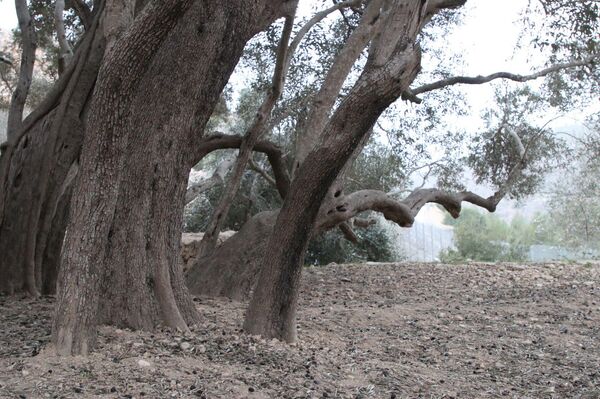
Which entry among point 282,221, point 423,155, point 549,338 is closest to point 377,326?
point 549,338

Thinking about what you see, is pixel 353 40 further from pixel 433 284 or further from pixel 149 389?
pixel 149 389

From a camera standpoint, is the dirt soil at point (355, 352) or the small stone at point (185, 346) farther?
the small stone at point (185, 346)

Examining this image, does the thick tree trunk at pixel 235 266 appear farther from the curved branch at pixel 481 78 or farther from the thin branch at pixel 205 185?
the curved branch at pixel 481 78

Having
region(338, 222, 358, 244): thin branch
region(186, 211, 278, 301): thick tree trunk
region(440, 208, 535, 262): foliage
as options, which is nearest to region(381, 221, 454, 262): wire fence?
region(440, 208, 535, 262): foliage

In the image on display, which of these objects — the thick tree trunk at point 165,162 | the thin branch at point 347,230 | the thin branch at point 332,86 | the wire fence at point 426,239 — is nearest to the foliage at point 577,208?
the wire fence at point 426,239

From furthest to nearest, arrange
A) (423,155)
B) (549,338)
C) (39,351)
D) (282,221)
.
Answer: (423,155)
(549,338)
(282,221)
(39,351)

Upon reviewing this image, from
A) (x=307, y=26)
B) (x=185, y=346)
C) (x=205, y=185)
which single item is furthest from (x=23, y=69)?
(x=185, y=346)

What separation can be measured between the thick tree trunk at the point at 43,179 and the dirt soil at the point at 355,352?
1.61 ft

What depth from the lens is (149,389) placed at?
413 centimetres

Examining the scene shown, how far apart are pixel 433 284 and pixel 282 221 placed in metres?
5.52

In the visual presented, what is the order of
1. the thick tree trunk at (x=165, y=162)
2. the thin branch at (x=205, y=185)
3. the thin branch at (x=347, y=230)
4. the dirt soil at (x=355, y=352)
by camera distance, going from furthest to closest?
the thin branch at (x=347, y=230) < the thin branch at (x=205, y=185) < the thick tree trunk at (x=165, y=162) < the dirt soil at (x=355, y=352)

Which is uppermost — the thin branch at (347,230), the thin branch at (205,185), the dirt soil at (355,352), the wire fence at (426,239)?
the wire fence at (426,239)

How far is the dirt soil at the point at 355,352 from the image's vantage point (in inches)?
169

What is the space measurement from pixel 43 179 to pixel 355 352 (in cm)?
363
